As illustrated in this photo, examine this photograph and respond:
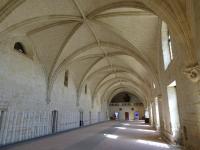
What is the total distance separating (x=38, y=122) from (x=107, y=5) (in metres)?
8.25

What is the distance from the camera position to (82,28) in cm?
972

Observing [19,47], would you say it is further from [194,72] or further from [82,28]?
[194,72]

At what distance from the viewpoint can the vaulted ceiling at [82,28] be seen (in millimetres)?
7039

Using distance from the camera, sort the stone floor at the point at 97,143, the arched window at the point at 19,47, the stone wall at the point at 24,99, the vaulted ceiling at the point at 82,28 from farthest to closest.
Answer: the arched window at the point at 19,47 < the stone wall at the point at 24,99 < the vaulted ceiling at the point at 82,28 < the stone floor at the point at 97,143

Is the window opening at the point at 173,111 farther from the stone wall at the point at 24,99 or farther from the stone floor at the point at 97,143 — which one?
the stone wall at the point at 24,99

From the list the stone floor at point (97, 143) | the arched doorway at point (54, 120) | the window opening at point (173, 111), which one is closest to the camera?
the stone floor at point (97, 143)

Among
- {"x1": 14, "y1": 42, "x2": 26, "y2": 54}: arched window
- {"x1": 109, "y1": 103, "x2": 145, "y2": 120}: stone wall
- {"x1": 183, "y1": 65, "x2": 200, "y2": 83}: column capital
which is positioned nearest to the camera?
{"x1": 183, "y1": 65, "x2": 200, "y2": 83}: column capital

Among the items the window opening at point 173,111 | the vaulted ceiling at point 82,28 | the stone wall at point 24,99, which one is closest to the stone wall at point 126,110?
the vaulted ceiling at point 82,28

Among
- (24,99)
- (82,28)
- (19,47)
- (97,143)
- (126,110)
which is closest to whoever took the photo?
(97,143)

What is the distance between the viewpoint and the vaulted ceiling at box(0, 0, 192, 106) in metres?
7.04

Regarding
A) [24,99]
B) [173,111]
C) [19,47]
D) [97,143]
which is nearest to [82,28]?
[19,47]

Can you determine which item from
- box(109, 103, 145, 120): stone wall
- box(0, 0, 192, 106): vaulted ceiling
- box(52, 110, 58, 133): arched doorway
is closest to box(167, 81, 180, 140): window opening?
box(0, 0, 192, 106): vaulted ceiling

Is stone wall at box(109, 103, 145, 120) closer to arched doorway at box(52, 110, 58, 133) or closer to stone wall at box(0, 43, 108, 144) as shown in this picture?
stone wall at box(0, 43, 108, 144)

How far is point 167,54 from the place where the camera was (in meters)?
7.49
